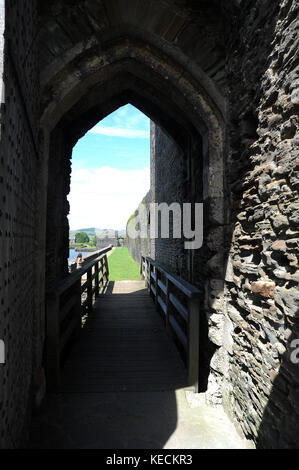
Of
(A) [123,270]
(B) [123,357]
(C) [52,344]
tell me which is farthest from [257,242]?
(A) [123,270]

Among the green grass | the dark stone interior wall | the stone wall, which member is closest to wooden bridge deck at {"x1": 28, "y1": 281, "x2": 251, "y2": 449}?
the stone wall

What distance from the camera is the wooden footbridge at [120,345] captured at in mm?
2906

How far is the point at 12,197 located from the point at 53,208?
1831 mm

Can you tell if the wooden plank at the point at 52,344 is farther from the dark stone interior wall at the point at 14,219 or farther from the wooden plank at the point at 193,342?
the wooden plank at the point at 193,342

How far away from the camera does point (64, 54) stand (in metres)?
2.67

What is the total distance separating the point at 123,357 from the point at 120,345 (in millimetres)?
337

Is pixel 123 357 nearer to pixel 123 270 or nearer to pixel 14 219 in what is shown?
pixel 14 219

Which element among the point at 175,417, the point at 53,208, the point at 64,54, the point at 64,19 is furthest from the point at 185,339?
the point at 64,19

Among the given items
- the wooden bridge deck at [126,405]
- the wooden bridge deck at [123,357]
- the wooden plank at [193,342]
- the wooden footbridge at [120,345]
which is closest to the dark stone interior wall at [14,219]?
the wooden bridge deck at [126,405]

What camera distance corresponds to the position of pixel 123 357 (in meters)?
3.57

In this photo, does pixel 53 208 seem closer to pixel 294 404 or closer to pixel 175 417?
pixel 175 417

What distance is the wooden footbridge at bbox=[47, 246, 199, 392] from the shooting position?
2906 mm

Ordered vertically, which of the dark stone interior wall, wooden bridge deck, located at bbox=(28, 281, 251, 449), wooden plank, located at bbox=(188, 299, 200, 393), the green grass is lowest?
the green grass

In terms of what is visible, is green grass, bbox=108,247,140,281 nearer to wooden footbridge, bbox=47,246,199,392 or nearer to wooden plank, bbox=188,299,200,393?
wooden footbridge, bbox=47,246,199,392
